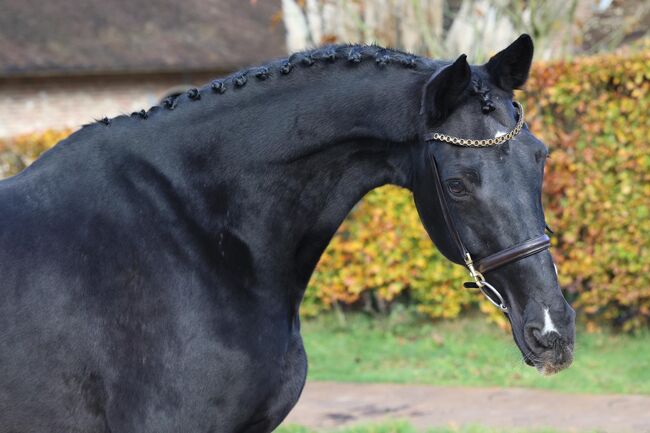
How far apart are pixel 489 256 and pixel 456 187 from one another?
0.82 ft

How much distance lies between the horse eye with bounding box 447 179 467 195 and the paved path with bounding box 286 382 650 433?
3.24 meters

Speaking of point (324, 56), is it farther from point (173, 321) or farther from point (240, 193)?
point (173, 321)

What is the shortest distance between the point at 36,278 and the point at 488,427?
3659 millimetres

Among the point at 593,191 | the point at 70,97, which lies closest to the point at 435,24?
the point at 593,191

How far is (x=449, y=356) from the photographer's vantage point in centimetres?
765

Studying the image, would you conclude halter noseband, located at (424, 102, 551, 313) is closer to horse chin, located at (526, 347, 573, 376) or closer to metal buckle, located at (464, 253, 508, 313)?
metal buckle, located at (464, 253, 508, 313)

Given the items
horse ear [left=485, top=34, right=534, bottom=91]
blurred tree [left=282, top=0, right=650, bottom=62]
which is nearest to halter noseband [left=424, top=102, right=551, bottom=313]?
horse ear [left=485, top=34, right=534, bottom=91]

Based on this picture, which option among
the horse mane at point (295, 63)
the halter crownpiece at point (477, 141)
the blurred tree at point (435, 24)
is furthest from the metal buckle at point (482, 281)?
the blurred tree at point (435, 24)

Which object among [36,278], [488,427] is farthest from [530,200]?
[488,427]

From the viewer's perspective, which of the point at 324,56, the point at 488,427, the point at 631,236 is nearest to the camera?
the point at 324,56

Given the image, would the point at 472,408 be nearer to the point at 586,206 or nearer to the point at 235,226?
the point at 586,206

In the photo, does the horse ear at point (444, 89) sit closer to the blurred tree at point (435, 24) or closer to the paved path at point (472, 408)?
the paved path at point (472, 408)

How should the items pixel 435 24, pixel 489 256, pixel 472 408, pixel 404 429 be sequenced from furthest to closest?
pixel 435 24, pixel 472 408, pixel 404 429, pixel 489 256

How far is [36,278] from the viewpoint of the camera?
2.67 metres
